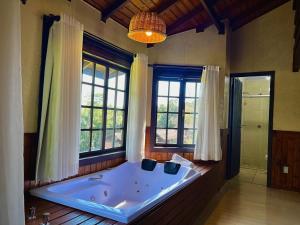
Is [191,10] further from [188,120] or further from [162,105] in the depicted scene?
[188,120]

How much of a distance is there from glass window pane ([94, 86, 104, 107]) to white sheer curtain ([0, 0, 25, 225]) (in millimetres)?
1954

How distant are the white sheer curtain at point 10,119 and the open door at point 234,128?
4.22 metres

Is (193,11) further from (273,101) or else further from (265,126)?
(265,126)

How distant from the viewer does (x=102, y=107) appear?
3.30 metres

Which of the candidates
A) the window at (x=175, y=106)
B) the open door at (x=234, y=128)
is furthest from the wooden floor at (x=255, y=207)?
the window at (x=175, y=106)

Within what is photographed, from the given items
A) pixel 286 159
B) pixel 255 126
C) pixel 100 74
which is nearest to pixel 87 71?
pixel 100 74

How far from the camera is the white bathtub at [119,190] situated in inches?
73.1

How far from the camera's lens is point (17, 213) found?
1.19 meters

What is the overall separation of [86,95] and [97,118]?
349mm

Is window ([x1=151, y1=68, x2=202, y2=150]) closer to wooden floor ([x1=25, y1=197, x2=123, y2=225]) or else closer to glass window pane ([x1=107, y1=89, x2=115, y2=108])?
glass window pane ([x1=107, y1=89, x2=115, y2=108])

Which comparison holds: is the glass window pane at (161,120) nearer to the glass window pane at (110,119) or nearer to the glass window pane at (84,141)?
the glass window pane at (110,119)

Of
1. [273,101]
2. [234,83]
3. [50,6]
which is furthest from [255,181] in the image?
[50,6]

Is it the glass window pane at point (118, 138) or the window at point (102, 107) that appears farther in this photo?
the glass window pane at point (118, 138)

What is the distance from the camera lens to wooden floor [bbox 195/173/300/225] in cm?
306
